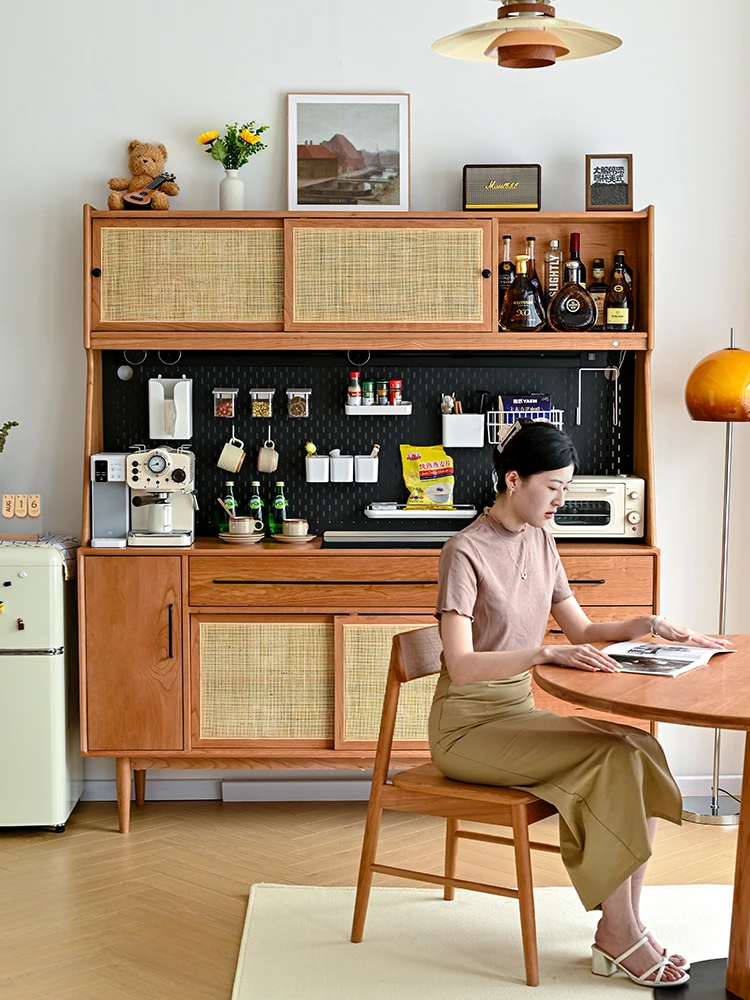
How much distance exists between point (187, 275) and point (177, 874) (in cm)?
193

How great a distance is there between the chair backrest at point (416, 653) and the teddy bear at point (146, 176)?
6.16 ft

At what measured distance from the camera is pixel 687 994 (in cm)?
265

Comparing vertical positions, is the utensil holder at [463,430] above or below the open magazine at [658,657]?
above

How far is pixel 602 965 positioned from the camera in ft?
9.11

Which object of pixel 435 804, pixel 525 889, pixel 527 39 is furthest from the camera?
pixel 435 804

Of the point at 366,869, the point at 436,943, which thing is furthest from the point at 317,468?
the point at 436,943

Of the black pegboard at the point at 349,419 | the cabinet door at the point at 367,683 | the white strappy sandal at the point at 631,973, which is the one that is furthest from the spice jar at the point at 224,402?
the white strappy sandal at the point at 631,973

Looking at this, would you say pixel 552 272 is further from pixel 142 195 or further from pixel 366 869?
pixel 366 869

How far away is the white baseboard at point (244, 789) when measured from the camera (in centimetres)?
423

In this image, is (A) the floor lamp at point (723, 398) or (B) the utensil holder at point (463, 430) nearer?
(A) the floor lamp at point (723, 398)

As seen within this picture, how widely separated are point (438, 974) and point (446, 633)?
0.85m

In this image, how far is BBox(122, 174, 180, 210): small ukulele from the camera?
12.9 feet

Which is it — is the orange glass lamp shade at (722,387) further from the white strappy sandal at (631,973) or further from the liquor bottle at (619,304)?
the white strappy sandal at (631,973)

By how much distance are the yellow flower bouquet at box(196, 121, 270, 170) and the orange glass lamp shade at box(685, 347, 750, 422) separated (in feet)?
5.58
